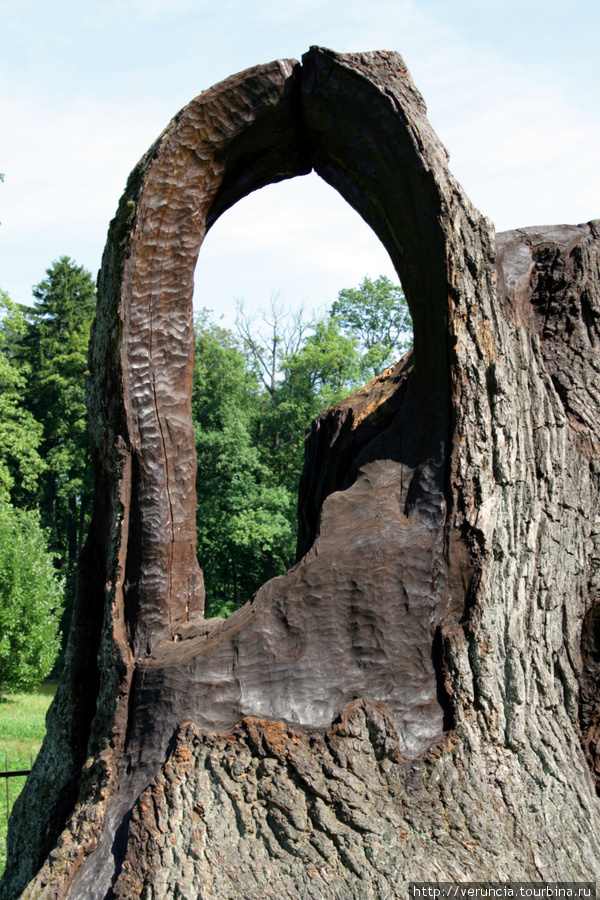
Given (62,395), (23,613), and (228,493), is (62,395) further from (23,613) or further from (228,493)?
(23,613)

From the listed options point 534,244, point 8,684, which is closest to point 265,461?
point 8,684

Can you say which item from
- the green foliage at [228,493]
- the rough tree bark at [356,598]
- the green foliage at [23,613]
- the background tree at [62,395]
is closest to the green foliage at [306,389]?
the green foliage at [228,493]

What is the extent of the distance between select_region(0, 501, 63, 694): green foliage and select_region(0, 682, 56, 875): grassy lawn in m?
1.05

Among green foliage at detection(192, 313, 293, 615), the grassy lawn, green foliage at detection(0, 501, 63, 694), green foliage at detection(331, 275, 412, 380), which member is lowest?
the grassy lawn

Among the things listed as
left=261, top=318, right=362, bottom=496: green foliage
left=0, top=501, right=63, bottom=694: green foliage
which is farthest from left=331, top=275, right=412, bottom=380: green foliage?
left=0, top=501, right=63, bottom=694: green foliage

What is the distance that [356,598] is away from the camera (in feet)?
7.91

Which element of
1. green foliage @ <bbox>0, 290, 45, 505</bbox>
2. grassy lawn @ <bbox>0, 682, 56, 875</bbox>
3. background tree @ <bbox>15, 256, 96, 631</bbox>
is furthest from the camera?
background tree @ <bbox>15, 256, 96, 631</bbox>

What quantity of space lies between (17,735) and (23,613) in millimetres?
4866

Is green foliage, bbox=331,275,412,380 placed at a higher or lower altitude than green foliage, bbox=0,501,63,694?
higher

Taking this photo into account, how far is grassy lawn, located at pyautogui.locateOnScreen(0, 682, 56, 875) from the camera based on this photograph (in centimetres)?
1048

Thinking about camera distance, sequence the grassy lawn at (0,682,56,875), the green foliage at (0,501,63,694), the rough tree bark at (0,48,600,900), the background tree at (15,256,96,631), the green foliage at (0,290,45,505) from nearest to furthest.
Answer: the rough tree bark at (0,48,600,900) → the grassy lawn at (0,682,56,875) → the green foliage at (0,501,63,694) → the green foliage at (0,290,45,505) → the background tree at (15,256,96,631)

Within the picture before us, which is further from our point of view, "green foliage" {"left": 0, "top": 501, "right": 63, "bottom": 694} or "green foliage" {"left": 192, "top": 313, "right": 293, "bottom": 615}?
"green foliage" {"left": 192, "top": 313, "right": 293, "bottom": 615}

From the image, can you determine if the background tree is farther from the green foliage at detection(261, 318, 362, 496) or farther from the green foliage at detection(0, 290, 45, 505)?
the green foliage at detection(261, 318, 362, 496)

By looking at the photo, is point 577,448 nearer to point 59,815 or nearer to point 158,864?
point 158,864
